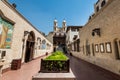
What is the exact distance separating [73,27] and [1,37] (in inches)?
996

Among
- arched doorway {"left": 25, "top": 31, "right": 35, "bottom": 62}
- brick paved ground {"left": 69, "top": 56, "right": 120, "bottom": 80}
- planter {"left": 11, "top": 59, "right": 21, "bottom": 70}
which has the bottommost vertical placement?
brick paved ground {"left": 69, "top": 56, "right": 120, "bottom": 80}

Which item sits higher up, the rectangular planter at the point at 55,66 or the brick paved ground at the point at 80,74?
the rectangular planter at the point at 55,66

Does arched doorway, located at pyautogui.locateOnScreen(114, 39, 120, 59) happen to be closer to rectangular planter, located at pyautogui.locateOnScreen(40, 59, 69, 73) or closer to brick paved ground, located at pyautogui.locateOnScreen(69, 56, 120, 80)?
brick paved ground, located at pyautogui.locateOnScreen(69, 56, 120, 80)

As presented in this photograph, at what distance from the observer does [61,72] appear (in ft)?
14.4

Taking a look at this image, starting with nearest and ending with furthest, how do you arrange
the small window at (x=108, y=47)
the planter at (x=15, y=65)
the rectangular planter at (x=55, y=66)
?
the rectangular planter at (x=55, y=66) < the small window at (x=108, y=47) < the planter at (x=15, y=65)

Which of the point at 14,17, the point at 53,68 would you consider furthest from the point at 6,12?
the point at 53,68

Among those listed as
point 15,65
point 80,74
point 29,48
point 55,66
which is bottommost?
point 80,74

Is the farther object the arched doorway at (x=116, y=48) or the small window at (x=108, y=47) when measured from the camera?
the small window at (x=108, y=47)

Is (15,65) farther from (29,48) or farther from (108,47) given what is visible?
(108,47)

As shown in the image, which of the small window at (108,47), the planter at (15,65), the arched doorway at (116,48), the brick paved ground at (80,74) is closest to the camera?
the brick paved ground at (80,74)

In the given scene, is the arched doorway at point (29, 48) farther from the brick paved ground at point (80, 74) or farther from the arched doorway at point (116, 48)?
the arched doorway at point (116, 48)

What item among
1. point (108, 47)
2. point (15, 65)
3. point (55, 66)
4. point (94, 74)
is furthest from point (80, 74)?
point (15, 65)

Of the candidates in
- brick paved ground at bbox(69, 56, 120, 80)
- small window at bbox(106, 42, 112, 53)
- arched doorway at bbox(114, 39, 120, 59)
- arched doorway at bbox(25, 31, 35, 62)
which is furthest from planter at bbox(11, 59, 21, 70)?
arched doorway at bbox(114, 39, 120, 59)

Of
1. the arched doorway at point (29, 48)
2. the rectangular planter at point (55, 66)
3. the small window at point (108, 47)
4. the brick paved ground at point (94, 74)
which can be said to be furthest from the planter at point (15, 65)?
the small window at point (108, 47)
